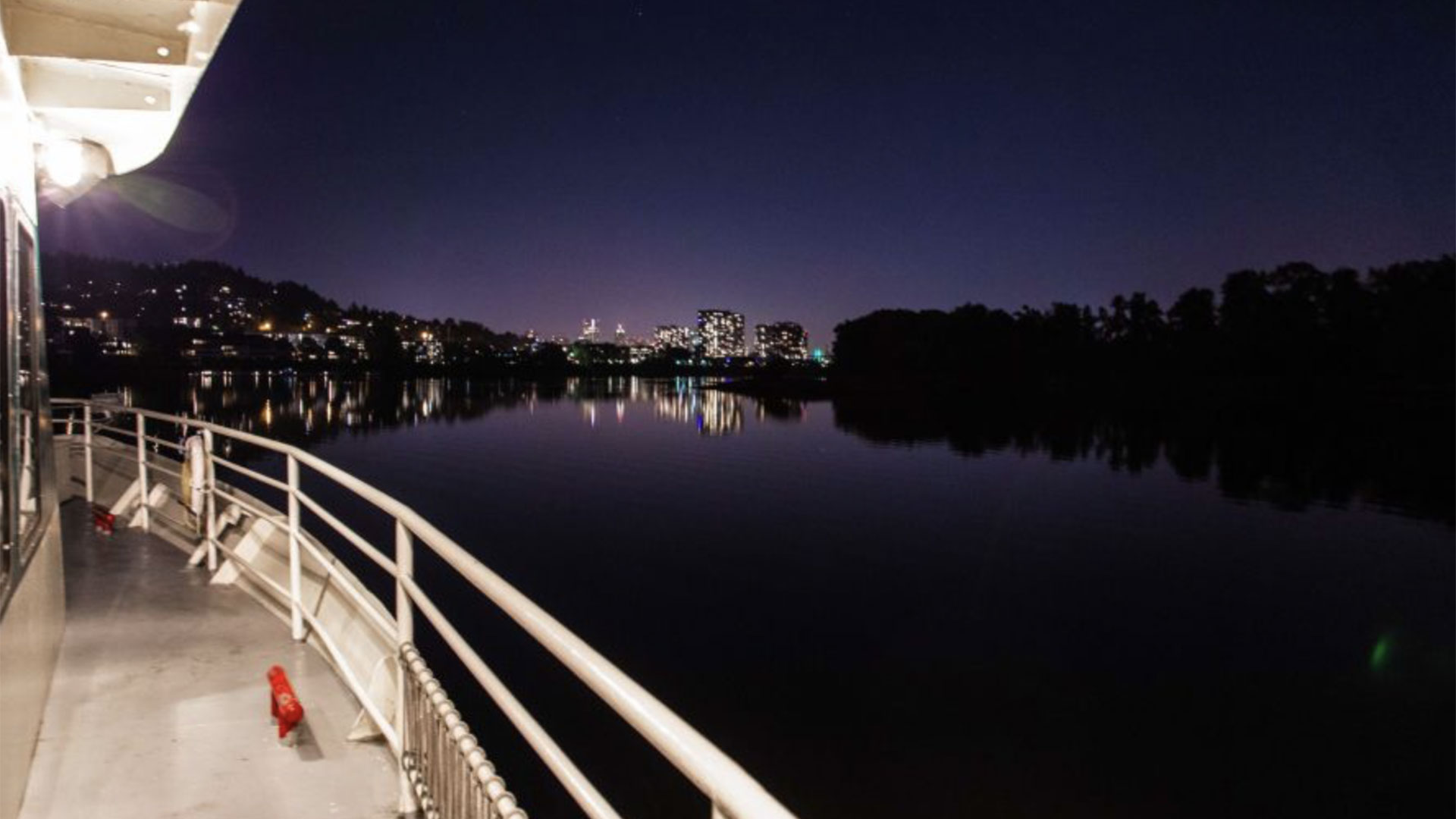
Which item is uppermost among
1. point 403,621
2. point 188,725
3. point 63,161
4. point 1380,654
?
point 63,161

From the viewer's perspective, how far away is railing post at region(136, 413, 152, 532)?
18.5ft

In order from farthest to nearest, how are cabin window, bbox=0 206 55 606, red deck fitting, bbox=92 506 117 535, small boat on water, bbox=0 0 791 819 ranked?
red deck fitting, bbox=92 506 117 535, cabin window, bbox=0 206 55 606, small boat on water, bbox=0 0 791 819

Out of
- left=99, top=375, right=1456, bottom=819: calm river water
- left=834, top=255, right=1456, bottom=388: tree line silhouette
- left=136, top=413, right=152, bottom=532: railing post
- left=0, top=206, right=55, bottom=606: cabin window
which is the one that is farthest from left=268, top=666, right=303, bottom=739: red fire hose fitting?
left=834, top=255, right=1456, bottom=388: tree line silhouette

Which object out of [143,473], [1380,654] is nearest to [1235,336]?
[1380,654]

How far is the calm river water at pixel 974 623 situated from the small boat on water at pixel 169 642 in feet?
14.3

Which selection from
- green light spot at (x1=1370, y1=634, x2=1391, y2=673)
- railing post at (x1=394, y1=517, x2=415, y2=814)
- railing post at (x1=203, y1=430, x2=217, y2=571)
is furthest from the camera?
green light spot at (x1=1370, y1=634, x2=1391, y2=673)

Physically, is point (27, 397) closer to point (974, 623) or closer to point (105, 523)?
point (105, 523)

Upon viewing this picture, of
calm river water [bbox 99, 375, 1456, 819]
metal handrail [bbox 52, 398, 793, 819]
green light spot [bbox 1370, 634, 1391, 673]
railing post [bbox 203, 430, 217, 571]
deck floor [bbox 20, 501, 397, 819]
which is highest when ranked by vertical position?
metal handrail [bbox 52, 398, 793, 819]

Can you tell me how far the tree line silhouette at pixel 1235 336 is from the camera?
68750mm

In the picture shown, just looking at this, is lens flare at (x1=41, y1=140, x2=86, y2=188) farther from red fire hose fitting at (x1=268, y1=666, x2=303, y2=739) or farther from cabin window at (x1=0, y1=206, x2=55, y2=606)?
red fire hose fitting at (x1=268, y1=666, x2=303, y2=739)

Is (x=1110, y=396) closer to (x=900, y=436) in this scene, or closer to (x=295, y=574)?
(x=900, y=436)

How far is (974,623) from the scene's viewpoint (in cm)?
1331

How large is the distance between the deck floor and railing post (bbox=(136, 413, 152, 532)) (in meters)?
1.46

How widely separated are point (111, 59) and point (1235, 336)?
9180 centimetres
